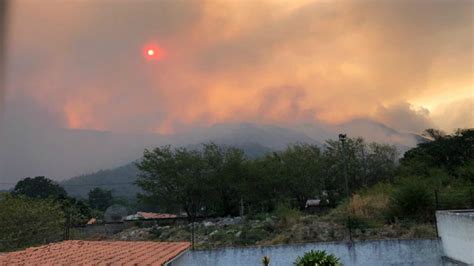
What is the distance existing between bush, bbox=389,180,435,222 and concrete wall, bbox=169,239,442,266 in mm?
3098

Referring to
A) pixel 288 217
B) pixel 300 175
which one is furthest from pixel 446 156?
pixel 288 217

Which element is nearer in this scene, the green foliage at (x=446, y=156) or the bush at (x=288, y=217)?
the bush at (x=288, y=217)

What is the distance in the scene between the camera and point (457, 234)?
46.8ft

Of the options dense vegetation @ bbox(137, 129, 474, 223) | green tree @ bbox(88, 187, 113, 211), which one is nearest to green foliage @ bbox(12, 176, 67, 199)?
green tree @ bbox(88, 187, 113, 211)

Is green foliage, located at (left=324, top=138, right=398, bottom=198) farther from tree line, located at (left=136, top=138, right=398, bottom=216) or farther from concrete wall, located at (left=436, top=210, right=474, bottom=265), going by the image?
concrete wall, located at (left=436, top=210, right=474, bottom=265)

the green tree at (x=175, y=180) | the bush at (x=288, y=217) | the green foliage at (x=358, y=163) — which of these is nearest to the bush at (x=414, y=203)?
the bush at (x=288, y=217)

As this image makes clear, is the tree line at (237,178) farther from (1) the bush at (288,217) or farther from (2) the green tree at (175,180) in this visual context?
(1) the bush at (288,217)

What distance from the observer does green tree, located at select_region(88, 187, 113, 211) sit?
252 ft

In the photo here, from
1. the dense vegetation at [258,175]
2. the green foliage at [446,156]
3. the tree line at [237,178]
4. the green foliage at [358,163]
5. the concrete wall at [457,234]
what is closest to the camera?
the concrete wall at [457,234]

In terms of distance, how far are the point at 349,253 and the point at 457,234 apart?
4.13 metres

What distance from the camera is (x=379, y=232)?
59.3ft

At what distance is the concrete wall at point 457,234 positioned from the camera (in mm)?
13258

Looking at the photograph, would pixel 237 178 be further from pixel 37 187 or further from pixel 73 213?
pixel 37 187

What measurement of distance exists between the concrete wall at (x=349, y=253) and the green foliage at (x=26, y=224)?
8.64 metres
